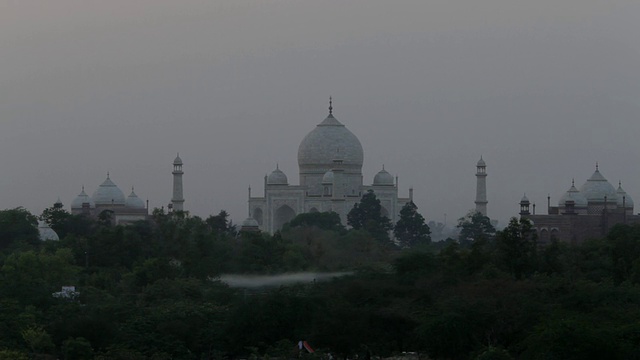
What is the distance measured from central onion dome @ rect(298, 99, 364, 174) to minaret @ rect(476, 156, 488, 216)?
643 centimetres

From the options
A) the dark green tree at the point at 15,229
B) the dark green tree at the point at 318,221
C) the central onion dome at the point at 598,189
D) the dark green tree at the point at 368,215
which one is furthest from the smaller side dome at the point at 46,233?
the central onion dome at the point at 598,189

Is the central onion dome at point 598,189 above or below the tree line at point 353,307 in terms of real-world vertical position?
above

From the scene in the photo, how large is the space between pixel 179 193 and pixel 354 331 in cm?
5594

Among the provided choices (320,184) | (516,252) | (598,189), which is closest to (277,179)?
(320,184)

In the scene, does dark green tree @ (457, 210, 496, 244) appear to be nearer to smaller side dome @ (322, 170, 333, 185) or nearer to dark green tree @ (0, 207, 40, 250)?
smaller side dome @ (322, 170, 333, 185)

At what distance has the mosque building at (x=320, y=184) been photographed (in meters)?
98.7

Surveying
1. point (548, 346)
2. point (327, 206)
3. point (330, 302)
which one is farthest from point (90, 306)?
point (327, 206)

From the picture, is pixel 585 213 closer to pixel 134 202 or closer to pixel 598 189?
pixel 598 189

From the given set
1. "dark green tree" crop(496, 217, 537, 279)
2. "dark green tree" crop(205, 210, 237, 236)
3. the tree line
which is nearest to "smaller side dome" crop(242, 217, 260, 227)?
"dark green tree" crop(205, 210, 237, 236)

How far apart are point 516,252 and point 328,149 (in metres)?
47.2

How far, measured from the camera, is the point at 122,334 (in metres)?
45.5

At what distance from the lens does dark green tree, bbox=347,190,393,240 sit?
93.0 metres

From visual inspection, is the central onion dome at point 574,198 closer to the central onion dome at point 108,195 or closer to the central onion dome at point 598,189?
the central onion dome at point 598,189

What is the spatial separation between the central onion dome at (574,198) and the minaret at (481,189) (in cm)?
1113
